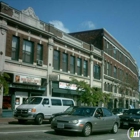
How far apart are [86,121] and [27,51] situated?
15198mm

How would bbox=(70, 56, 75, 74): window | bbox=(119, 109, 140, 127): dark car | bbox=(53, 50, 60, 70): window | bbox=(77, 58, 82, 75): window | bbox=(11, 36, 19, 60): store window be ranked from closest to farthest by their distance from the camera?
1. bbox=(119, 109, 140, 127): dark car
2. bbox=(11, 36, 19, 60): store window
3. bbox=(53, 50, 60, 70): window
4. bbox=(70, 56, 75, 74): window
5. bbox=(77, 58, 82, 75): window

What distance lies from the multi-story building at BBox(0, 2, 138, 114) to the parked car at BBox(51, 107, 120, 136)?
11.1 metres

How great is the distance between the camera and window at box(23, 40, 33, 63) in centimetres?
2512

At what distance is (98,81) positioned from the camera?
39.2 meters

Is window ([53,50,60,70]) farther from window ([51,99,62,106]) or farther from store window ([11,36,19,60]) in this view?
window ([51,99,62,106])

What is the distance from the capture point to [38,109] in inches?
696

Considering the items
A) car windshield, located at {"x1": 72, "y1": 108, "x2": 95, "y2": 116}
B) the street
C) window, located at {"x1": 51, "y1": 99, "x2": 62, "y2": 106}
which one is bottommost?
the street

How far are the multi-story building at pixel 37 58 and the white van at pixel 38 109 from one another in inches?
184

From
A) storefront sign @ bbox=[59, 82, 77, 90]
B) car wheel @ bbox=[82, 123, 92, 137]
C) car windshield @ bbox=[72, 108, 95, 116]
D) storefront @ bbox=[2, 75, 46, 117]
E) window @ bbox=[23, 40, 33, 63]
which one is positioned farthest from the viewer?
storefront sign @ bbox=[59, 82, 77, 90]

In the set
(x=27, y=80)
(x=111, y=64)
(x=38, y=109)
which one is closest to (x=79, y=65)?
(x=27, y=80)

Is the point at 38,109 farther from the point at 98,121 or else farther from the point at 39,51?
the point at 39,51

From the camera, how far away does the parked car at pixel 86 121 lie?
11.5 metres

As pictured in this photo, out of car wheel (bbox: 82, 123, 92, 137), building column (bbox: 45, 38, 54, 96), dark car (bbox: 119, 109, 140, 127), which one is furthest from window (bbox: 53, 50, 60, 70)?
car wheel (bbox: 82, 123, 92, 137)

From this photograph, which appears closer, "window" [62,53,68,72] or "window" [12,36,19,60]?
"window" [12,36,19,60]
